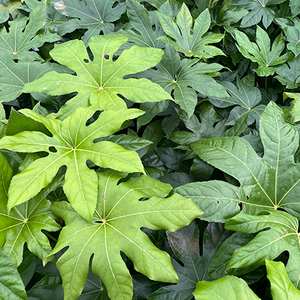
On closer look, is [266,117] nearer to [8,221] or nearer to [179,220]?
[179,220]

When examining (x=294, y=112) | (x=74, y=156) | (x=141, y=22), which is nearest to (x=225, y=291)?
(x=74, y=156)

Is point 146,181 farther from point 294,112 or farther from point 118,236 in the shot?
point 294,112

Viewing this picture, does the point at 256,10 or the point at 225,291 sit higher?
the point at 256,10

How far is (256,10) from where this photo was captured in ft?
5.51

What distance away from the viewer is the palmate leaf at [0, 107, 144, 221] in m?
0.84

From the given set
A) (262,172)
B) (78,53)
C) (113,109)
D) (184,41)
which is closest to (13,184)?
(113,109)

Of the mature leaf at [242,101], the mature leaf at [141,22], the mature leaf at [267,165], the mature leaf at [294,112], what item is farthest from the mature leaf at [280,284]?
the mature leaf at [141,22]

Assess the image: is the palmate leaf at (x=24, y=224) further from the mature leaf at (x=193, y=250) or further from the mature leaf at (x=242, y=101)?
the mature leaf at (x=242, y=101)

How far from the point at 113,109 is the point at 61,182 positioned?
15.0 inches

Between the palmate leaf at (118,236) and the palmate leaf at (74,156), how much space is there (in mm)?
108

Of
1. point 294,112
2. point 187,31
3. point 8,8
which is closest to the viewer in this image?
point 294,112

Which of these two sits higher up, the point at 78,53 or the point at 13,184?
the point at 78,53

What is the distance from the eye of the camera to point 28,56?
152 cm

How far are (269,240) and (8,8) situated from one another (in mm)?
2295
